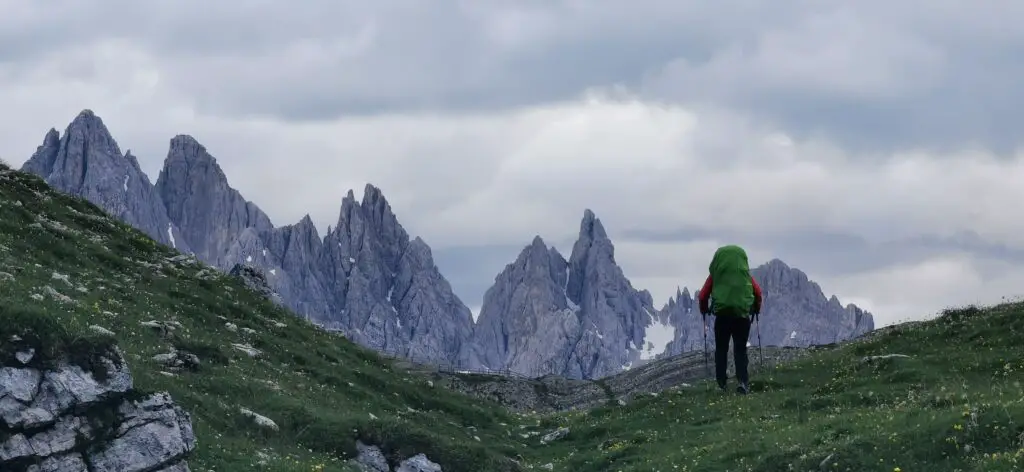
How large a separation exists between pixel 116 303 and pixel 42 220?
11.8 metres

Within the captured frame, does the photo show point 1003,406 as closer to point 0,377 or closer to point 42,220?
point 0,377

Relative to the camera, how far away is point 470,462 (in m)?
31.3

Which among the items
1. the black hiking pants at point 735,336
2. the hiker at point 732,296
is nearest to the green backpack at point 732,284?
the hiker at point 732,296

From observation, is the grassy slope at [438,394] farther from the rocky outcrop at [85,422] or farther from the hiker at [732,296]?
the hiker at [732,296]

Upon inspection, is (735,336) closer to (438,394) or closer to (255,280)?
(438,394)

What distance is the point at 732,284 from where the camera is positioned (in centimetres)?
3841

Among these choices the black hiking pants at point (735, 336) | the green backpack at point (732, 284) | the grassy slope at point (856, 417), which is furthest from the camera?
the black hiking pants at point (735, 336)

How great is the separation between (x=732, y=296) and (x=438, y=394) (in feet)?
55.8

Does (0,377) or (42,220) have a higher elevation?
(42,220)

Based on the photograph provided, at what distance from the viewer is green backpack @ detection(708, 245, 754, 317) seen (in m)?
38.2

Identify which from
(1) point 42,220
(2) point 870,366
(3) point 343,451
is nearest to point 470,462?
(3) point 343,451

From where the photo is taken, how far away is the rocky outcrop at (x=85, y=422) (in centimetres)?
2116

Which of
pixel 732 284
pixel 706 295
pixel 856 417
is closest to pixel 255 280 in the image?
pixel 706 295

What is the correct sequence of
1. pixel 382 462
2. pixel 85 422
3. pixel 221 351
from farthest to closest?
pixel 221 351, pixel 382 462, pixel 85 422
